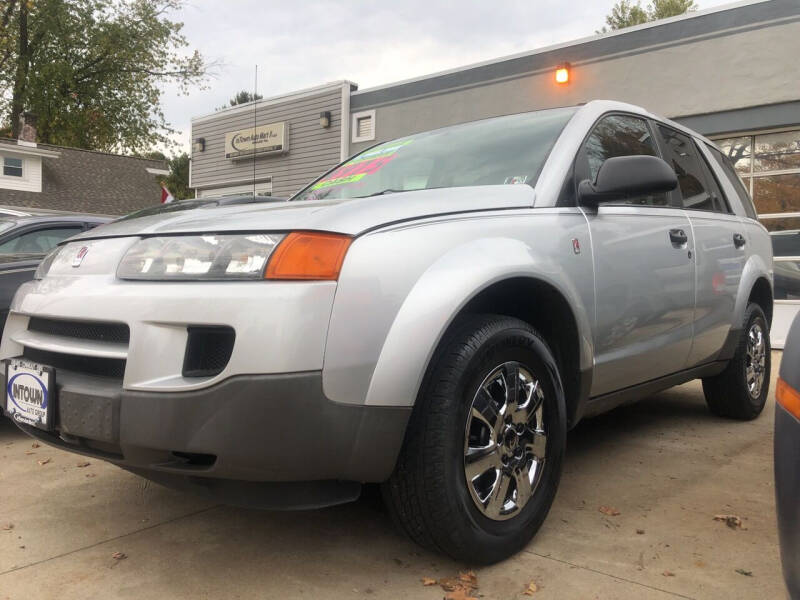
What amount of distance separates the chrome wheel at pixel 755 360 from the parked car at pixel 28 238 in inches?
165

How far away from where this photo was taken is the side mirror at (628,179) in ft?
8.69

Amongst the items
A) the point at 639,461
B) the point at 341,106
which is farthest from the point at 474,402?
the point at 341,106

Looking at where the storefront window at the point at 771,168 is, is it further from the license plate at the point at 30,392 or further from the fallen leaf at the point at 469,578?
the license plate at the point at 30,392

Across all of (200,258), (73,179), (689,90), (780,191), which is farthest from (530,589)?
(73,179)

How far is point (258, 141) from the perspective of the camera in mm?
14719

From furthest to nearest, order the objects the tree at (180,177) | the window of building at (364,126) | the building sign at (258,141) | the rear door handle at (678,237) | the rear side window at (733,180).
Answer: the tree at (180,177) < the building sign at (258,141) < the window of building at (364,126) < the rear side window at (733,180) < the rear door handle at (678,237)

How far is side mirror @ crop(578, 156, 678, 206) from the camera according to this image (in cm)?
265

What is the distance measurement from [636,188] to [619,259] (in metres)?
0.31

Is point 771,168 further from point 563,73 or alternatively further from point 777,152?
point 563,73

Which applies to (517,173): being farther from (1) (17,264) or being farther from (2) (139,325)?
(1) (17,264)

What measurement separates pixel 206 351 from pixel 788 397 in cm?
140

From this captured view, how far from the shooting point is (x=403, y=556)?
234cm

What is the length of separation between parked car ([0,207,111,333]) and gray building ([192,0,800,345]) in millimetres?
2187

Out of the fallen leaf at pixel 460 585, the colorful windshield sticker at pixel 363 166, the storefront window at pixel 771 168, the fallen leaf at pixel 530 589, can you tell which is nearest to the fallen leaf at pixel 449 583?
the fallen leaf at pixel 460 585
